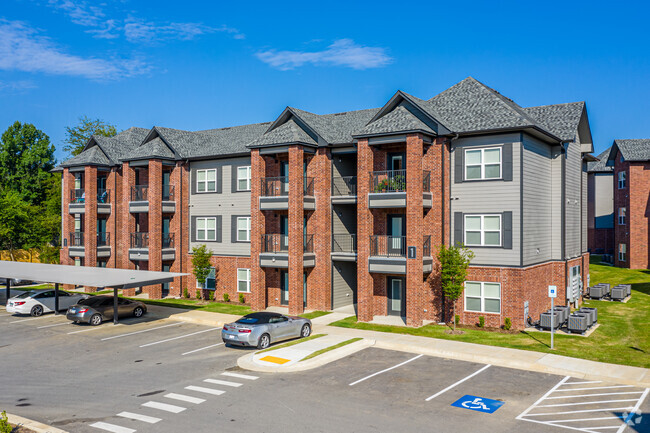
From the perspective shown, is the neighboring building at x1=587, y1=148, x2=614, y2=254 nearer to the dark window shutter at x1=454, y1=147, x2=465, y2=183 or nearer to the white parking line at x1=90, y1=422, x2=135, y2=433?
the dark window shutter at x1=454, y1=147, x2=465, y2=183

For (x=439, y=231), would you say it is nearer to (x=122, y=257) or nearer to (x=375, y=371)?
(x=375, y=371)

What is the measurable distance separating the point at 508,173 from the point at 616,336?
8.88 metres

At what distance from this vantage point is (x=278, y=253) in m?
31.2

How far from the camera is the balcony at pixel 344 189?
100ft

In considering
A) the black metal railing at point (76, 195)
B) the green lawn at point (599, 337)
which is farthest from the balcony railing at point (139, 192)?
the green lawn at point (599, 337)

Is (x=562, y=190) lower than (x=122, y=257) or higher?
higher

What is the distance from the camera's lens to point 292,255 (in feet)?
99.3

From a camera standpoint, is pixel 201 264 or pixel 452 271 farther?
pixel 201 264

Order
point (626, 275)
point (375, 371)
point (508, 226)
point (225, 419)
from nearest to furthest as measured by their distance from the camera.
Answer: point (225, 419), point (375, 371), point (508, 226), point (626, 275)

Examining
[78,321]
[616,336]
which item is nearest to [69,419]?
[78,321]

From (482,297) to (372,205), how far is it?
708 cm

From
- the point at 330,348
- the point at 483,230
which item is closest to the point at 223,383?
the point at 330,348

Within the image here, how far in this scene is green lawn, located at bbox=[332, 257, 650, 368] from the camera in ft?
68.9

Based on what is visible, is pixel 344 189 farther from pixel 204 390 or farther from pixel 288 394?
pixel 204 390
